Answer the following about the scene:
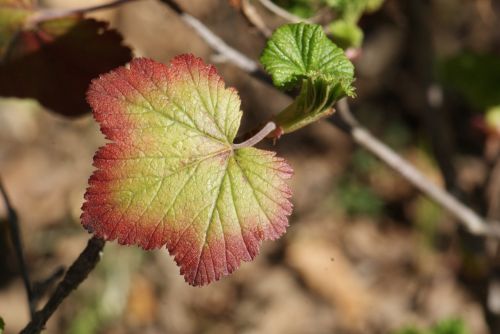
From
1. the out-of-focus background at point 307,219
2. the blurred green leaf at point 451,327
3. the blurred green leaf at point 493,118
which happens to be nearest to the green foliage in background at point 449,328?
the blurred green leaf at point 451,327

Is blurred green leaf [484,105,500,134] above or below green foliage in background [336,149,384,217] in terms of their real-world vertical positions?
above

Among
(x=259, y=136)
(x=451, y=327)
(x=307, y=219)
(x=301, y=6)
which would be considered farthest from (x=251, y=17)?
(x=307, y=219)

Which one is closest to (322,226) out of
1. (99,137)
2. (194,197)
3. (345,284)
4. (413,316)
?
(345,284)

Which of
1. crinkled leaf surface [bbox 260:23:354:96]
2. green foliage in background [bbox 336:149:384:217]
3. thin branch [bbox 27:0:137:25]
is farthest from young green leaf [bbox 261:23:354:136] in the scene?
green foliage in background [bbox 336:149:384:217]

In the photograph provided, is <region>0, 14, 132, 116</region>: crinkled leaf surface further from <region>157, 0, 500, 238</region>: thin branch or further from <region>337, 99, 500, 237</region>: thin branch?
<region>337, 99, 500, 237</region>: thin branch

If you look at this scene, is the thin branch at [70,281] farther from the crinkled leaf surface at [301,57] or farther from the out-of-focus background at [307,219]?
the out-of-focus background at [307,219]

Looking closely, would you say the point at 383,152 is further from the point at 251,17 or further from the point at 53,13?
the point at 53,13
